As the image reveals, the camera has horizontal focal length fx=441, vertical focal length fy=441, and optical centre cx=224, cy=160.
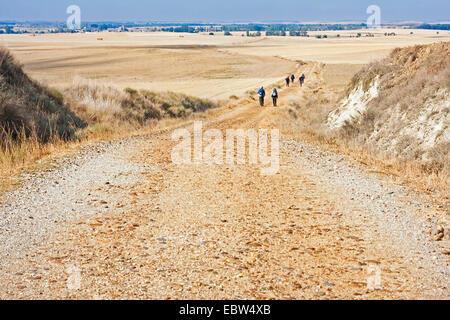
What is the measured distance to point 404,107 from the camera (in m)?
15.6

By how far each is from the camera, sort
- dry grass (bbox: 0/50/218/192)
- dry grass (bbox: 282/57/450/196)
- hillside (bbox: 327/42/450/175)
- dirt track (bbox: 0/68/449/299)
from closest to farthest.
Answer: dirt track (bbox: 0/68/449/299) < dry grass (bbox: 282/57/450/196) < dry grass (bbox: 0/50/218/192) < hillside (bbox: 327/42/450/175)

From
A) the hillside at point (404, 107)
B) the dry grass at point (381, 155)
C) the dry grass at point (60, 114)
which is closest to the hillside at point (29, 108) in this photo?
the dry grass at point (60, 114)

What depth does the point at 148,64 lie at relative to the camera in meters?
94.7

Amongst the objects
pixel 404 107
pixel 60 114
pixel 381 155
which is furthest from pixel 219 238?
pixel 60 114

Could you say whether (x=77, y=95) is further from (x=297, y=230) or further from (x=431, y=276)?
(x=431, y=276)

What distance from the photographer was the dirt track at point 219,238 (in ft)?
16.6

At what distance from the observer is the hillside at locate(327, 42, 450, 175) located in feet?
43.1

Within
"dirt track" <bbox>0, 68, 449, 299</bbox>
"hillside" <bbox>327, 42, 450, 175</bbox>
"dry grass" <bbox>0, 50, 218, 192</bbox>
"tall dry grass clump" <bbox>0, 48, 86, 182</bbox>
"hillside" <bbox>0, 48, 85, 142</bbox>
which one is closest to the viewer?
"dirt track" <bbox>0, 68, 449, 299</bbox>

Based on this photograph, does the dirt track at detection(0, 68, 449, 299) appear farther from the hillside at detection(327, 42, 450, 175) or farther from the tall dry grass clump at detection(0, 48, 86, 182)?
the hillside at detection(327, 42, 450, 175)

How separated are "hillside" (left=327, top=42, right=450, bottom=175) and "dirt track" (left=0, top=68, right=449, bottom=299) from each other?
3.91m

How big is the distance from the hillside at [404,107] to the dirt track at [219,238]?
12.8ft

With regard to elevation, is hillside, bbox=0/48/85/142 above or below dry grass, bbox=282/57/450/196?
above

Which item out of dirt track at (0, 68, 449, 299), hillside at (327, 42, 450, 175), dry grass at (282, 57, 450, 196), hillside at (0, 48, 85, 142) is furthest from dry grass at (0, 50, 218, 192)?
hillside at (327, 42, 450, 175)
